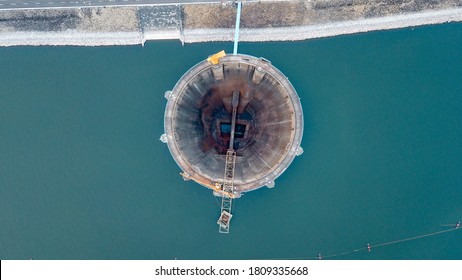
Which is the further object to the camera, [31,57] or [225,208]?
[31,57]

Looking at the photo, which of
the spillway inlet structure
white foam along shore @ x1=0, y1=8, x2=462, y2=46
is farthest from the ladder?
white foam along shore @ x1=0, y1=8, x2=462, y2=46

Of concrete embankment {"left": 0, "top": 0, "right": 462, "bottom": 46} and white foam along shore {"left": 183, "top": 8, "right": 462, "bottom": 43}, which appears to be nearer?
concrete embankment {"left": 0, "top": 0, "right": 462, "bottom": 46}

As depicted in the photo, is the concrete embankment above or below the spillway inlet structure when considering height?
above

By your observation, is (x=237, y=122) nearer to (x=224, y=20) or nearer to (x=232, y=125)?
(x=232, y=125)

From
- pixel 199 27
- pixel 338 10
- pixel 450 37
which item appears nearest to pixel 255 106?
Result: pixel 199 27

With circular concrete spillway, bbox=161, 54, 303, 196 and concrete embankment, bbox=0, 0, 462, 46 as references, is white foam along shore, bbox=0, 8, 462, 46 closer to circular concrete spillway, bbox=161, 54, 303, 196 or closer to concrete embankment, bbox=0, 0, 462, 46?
concrete embankment, bbox=0, 0, 462, 46

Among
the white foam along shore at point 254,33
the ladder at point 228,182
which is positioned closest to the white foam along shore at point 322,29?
the white foam along shore at point 254,33

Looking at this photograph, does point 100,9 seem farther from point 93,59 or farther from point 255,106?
point 255,106
